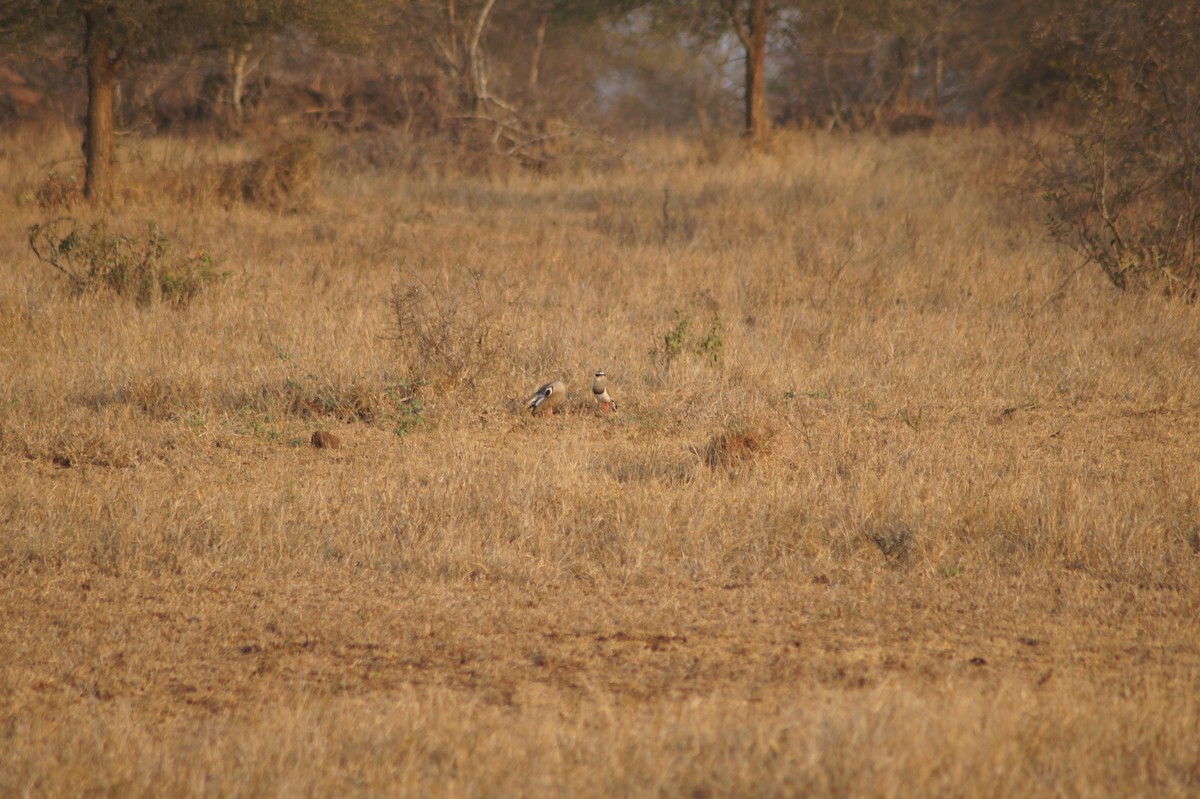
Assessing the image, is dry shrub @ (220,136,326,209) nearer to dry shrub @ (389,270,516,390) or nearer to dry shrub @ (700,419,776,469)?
dry shrub @ (389,270,516,390)

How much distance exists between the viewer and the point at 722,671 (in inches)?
124

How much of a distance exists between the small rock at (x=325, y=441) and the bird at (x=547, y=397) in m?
1.05

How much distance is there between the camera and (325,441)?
5328 millimetres

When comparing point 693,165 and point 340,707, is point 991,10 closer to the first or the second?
point 693,165

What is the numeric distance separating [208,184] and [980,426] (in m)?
9.54

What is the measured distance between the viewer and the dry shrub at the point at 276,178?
12250 millimetres

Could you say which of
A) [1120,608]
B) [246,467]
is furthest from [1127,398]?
[246,467]

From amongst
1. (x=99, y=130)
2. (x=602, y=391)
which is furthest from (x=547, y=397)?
(x=99, y=130)

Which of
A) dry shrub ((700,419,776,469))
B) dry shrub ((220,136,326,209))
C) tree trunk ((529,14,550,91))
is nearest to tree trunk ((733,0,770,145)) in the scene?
dry shrub ((220,136,326,209))

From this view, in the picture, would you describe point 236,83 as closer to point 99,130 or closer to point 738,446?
point 99,130

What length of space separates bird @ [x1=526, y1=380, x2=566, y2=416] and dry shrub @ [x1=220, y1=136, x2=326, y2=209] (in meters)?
7.47

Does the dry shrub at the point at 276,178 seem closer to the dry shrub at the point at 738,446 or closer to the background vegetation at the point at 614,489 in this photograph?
the background vegetation at the point at 614,489

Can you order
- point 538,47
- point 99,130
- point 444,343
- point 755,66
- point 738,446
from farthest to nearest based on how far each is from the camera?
point 538,47, point 755,66, point 99,130, point 444,343, point 738,446

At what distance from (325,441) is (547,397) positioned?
1.19m
